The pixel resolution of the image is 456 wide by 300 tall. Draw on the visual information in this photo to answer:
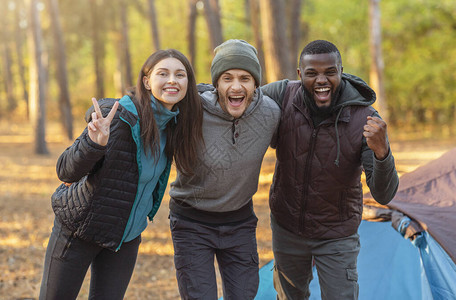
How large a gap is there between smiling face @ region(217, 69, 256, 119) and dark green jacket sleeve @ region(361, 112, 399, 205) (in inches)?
31.3

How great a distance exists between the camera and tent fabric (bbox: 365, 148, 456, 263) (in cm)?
335

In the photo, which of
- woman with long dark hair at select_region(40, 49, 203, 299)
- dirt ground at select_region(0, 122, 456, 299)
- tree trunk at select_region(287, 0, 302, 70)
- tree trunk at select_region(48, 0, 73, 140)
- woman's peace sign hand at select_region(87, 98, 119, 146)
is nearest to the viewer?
woman's peace sign hand at select_region(87, 98, 119, 146)

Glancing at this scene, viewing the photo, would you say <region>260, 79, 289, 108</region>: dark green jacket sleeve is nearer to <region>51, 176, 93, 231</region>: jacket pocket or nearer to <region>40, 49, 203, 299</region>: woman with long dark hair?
<region>40, 49, 203, 299</region>: woman with long dark hair

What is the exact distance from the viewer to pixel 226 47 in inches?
115

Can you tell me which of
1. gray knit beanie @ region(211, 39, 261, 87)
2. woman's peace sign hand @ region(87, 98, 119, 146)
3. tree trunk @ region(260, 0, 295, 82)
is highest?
tree trunk @ region(260, 0, 295, 82)

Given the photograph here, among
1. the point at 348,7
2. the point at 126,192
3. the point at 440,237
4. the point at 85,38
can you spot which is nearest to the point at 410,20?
the point at 348,7

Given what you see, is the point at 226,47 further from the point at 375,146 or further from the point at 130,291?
the point at 130,291

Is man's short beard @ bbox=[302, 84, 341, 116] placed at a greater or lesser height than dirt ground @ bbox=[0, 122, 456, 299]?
greater

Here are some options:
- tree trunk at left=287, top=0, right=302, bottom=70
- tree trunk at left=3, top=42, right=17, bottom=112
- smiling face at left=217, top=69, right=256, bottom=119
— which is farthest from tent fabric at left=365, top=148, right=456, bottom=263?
tree trunk at left=3, top=42, right=17, bottom=112

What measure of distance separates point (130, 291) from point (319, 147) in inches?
121

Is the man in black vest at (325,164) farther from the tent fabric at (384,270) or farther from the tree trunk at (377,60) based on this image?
the tree trunk at (377,60)

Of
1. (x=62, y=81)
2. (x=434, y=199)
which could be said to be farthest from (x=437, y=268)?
(x=62, y=81)

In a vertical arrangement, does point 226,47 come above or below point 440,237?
above

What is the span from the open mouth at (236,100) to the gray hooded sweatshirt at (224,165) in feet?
0.26
